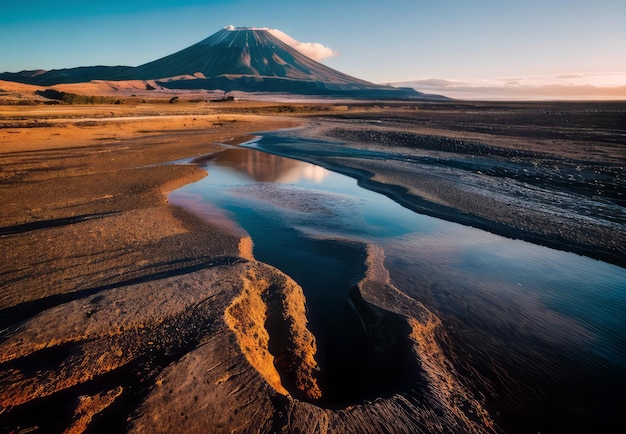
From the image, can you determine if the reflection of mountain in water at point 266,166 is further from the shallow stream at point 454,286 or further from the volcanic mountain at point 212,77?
the volcanic mountain at point 212,77

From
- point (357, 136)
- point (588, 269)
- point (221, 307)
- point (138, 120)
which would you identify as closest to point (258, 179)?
point (221, 307)

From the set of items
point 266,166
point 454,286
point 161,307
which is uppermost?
point 161,307

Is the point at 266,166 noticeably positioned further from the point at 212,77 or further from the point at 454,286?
the point at 212,77

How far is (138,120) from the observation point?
114ft

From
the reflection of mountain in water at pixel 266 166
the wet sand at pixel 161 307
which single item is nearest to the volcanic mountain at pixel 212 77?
the reflection of mountain in water at pixel 266 166

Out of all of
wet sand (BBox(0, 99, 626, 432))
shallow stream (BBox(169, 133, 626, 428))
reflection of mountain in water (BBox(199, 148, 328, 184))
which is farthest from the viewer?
reflection of mountain in water (BBox(199, 148, 328, 184))

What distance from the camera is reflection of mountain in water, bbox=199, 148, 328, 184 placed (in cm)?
1641

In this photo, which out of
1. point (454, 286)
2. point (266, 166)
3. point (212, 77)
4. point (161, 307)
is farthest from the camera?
point (212, 77)

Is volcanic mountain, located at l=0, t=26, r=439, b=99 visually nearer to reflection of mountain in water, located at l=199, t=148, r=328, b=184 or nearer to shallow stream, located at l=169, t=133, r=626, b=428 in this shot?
reflection of mountain in water, located at l=199, t=148, r=328, b=184

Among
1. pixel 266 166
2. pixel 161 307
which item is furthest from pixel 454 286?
pixel 266 166

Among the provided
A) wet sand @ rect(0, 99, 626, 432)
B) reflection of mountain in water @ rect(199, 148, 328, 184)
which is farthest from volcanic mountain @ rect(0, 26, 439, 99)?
wet sand @ rect(0, 99, 626, 432)

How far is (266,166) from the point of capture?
18797 mm

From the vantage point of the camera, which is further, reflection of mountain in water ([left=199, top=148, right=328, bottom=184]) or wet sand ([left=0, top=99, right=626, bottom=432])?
reflection of mountain in water ([left=199, top=148, right=328, bottom=184])

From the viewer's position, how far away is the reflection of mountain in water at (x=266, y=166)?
53.8ft
